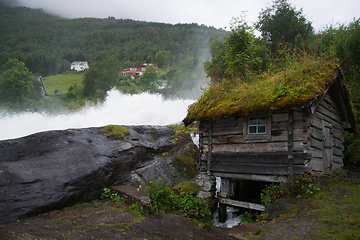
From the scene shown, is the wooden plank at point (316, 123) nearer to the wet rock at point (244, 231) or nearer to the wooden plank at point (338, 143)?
the wooden plank at point (338, 143)

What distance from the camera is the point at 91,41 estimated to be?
101312 millimetres

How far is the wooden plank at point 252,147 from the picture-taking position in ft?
20.7

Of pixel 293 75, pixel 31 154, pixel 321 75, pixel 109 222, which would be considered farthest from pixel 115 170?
pixel 321 75

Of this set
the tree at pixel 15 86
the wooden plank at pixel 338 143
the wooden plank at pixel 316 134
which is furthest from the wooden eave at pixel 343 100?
the tree at pixel 15 86

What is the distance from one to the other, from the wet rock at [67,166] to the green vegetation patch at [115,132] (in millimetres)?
225

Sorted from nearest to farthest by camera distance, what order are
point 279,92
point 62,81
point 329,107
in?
point 279,92 → point 329,107 → point 62,81

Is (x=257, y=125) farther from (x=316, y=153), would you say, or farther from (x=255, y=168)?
(x=316, y=153)

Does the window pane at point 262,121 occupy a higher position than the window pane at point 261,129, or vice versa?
the window pane at point 262,121

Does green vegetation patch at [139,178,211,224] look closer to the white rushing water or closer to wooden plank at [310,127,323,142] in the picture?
wooden plank at [310,127,323,142]

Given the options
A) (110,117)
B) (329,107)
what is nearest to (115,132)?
(329,107)

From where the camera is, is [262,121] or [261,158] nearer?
[261,158]

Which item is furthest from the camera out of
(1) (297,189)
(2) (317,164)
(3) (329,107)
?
(3) (329,107)

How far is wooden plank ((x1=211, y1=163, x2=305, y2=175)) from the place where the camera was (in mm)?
6051

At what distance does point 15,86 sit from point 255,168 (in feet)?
158
